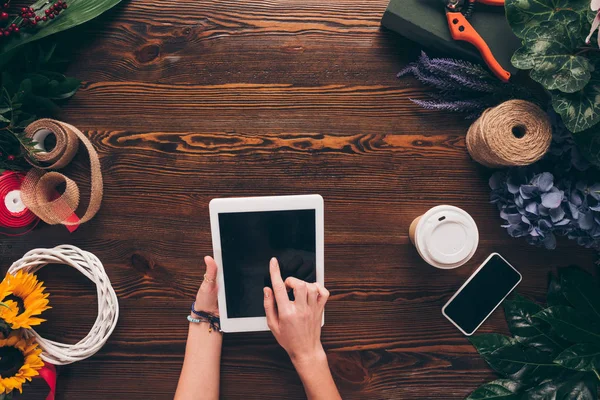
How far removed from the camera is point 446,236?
3.19ft

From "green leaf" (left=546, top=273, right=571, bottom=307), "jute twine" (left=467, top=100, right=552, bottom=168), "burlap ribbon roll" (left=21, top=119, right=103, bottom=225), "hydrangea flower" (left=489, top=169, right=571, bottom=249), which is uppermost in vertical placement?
"jute twine" (left=467, top=100, right=552, bottom=168)

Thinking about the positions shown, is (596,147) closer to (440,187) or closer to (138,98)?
(440,187)

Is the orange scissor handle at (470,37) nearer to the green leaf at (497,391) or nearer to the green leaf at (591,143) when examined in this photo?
the green leaf at (591,143)

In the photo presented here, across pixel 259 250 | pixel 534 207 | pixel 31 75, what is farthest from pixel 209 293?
pixel 534 207

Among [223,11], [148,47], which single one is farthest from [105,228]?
[223,11]

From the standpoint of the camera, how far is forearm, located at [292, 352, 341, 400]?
91cm

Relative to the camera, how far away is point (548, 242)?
0.98 m

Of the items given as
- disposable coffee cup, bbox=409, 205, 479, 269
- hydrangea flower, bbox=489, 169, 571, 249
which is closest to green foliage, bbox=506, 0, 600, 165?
hydrangea flower, bbox=489, 169, 571, 249

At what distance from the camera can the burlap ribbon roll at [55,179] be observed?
3.12 feet

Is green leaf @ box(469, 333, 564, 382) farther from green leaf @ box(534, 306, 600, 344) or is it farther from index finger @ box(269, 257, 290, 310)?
index finger @ box(269, 257, 290, 310)

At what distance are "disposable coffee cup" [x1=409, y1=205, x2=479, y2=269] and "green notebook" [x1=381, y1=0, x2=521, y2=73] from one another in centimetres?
38

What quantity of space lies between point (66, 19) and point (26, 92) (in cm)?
21

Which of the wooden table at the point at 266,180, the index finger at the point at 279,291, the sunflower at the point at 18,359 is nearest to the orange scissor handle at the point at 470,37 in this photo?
the wooden table at the point at 266,180

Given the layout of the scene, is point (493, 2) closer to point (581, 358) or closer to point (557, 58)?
point (557, 58)
